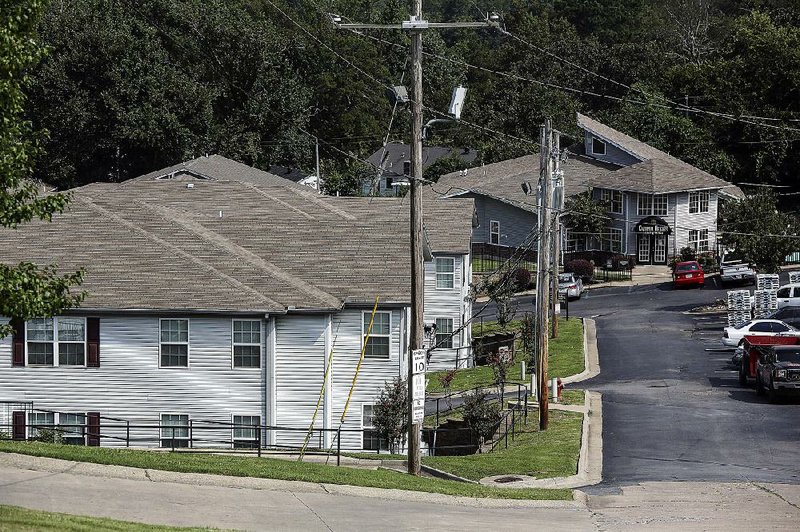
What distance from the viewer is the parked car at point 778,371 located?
42.6m

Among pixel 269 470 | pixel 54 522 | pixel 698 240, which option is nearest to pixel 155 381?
pixel 269 470

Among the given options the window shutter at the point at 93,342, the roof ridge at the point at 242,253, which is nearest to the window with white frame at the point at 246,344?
the roof ridge at the point at 242,253

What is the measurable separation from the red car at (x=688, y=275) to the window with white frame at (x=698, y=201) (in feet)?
29.9

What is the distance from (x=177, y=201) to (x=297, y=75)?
60980 mm

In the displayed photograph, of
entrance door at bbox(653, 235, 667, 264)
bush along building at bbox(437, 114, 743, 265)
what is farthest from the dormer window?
entrance door at bbox(653, 235, 667, 264)

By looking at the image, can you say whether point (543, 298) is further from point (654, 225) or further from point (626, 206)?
point (626, 206)

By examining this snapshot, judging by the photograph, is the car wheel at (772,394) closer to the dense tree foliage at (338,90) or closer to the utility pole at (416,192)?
the utility pole at (416,192)

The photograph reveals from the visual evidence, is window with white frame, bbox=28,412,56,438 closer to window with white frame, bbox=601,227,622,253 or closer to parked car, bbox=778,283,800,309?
parked car, bbox=778,283,800,309

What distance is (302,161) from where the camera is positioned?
371ft

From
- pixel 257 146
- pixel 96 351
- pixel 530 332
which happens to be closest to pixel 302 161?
pixel 257 146

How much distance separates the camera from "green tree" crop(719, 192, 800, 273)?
71.6 metres

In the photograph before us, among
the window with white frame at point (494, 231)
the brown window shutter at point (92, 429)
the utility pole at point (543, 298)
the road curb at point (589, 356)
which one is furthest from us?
the window with white frame at point (494, 231)

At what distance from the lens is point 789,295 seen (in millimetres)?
65625

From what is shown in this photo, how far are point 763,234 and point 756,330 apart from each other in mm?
18797
